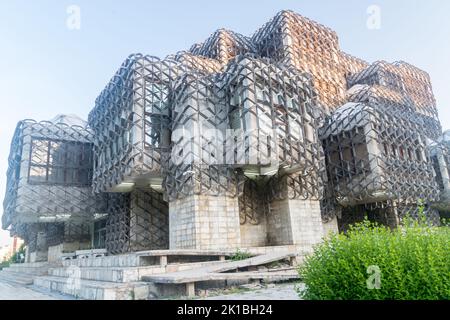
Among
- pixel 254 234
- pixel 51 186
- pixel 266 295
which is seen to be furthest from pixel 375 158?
pixel 51 186

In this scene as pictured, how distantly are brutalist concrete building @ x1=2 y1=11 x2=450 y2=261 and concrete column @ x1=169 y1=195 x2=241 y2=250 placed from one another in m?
0.06

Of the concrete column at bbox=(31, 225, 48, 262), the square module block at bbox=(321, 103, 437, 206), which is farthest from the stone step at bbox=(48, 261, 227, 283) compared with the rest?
the concrete column at bbox=(31, 225, 48, 262)

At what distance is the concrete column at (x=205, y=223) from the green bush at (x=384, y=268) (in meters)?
10.4

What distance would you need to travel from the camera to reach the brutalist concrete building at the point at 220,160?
17875 millimetres

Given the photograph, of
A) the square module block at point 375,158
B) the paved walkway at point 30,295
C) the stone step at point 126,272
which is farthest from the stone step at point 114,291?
the square module block at point 375,158

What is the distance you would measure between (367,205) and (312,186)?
8627mm

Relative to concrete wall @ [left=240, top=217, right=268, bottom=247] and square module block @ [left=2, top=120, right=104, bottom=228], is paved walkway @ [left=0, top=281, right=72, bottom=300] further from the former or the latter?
concrete wall @ [left=240, top=217, right=268, bottom=247]

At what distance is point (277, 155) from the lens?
17.8 m

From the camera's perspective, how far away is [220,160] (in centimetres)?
1789

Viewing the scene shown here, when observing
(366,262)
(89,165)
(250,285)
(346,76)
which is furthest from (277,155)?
(346,76)

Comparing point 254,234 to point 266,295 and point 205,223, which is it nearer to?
point 205,223

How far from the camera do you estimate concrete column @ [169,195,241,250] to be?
54.7 feet

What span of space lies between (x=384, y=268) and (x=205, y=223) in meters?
11.9
